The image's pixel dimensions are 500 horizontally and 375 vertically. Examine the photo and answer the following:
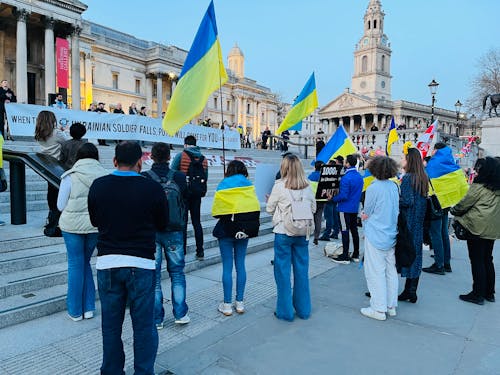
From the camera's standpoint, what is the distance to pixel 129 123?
15.1 meters

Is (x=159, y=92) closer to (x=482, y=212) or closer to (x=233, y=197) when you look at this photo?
(x=233, y=197)

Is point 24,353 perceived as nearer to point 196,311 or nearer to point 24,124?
point 196,311

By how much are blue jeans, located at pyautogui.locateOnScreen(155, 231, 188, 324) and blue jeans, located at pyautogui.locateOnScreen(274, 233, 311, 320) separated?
1.16 metres

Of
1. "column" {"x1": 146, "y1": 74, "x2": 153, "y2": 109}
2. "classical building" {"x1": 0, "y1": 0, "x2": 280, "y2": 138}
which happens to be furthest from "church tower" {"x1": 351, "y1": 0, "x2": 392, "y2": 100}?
"column" {"x1": 146, "y1": 74, "x2": 153, "y2": 109}

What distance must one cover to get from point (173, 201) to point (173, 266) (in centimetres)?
78

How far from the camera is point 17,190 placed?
5.90m

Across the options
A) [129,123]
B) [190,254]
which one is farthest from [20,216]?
[129,123]

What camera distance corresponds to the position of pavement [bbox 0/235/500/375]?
3.29 meters

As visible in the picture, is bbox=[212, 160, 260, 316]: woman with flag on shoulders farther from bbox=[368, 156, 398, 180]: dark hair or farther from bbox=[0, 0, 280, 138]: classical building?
bbox=[0, 0, 280, 138]: classical building

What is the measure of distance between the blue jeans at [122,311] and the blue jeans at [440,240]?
5.30 meters

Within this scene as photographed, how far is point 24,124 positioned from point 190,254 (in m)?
9.13

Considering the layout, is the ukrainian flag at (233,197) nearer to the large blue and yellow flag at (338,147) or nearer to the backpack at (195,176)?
the backpack at (195,176)

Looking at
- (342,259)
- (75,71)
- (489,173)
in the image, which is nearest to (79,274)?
(342,259)

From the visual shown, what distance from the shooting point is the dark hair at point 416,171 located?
4.79m
